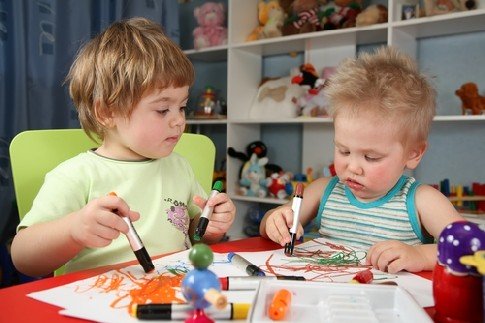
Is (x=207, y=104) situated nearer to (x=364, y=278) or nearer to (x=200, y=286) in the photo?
(x=364, y=278)

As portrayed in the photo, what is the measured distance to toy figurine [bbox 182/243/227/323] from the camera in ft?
1.26

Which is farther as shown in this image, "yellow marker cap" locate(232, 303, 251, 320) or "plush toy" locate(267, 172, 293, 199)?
"plush toy" locate(267, 172, 293, 199)

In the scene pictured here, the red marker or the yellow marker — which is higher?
the yellow marker

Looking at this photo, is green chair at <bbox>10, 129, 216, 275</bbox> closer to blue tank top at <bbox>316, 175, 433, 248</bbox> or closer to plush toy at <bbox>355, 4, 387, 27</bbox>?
blue tank top at <bbox>316, 175, 433, 248</bbox>

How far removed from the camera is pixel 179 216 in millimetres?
924

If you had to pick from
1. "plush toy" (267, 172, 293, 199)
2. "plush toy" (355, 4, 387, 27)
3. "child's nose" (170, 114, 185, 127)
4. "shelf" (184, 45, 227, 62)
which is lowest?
"plush toy" (267, 172, 293, 199)

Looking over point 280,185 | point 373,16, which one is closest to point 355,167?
point 373,16

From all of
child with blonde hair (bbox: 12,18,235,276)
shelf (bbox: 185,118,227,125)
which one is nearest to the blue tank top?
child with blonde hair (bbox: 12,18,235,276)

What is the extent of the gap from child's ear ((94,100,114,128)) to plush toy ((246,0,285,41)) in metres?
1.63

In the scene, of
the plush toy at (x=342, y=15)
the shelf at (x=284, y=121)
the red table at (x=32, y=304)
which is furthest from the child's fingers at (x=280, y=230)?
the plush toy at (x=342, y=15)

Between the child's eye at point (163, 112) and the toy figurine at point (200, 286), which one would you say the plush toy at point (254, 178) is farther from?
the toy figurine at point (200, 286)

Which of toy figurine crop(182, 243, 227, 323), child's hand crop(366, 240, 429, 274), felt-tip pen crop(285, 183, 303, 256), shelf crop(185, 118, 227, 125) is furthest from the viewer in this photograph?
shelf crop(185, 118, 227, 125)

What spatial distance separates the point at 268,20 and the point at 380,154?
175 centimetres

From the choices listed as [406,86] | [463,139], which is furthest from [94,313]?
[463,139]
